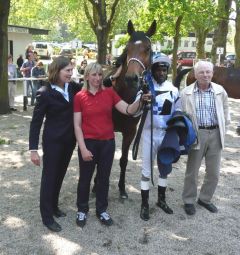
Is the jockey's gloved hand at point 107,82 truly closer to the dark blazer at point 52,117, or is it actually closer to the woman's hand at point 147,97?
the dark blazer at point 52,117

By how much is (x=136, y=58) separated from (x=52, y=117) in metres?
1.17

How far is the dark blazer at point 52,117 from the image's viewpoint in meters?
3.97

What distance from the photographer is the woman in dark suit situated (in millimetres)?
3982

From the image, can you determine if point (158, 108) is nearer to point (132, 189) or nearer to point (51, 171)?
point (51, 171)

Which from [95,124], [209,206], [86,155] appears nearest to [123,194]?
[209,206]

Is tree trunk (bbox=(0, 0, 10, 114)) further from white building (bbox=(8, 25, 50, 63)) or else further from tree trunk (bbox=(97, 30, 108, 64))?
white building (bbox=(8, 25, 50, 63))

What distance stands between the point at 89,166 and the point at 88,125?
48cm

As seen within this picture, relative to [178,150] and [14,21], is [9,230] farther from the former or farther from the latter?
[14,21]

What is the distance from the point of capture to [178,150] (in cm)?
431

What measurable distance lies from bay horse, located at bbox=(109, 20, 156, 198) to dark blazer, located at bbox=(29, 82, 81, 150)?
0.72 meters

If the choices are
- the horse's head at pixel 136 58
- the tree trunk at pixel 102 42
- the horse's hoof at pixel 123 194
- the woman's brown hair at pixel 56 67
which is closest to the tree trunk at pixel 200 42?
the tree trunk at pixel 102 42

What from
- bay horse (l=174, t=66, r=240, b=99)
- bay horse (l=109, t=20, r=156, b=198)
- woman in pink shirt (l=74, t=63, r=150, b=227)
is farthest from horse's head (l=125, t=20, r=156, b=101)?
bay horse (l=174, t=66, r=240, b=99)

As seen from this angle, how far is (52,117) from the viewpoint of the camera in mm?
4078

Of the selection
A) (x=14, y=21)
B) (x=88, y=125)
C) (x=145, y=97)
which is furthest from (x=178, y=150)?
(x=14, y=21)
